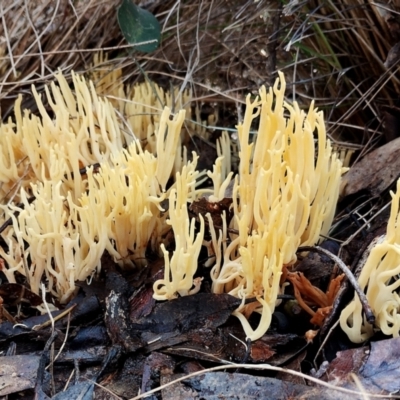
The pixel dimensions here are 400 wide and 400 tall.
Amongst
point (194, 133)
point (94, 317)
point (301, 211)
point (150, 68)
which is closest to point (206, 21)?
point (150, 68)

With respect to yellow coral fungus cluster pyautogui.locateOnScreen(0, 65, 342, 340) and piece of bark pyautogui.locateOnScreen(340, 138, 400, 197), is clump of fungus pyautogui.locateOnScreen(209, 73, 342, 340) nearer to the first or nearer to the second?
yellow coral fungus cluster pyautogui.locateOnScreen(0, 65, 342, 340)

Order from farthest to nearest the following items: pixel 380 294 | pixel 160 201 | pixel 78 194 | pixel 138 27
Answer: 1. pixel 138 27
2. pixel 78 194
3. pixel 160 201
4. pixel 380 294

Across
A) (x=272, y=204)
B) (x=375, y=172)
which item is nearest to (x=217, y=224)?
(x=272, y=204)

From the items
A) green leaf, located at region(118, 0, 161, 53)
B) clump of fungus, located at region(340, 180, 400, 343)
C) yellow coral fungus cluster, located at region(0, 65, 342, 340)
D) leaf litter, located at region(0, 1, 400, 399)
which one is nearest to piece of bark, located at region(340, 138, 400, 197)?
leaf litter, located at region(0, 1, 400, 399)

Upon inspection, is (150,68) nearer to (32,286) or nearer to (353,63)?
(353,63)

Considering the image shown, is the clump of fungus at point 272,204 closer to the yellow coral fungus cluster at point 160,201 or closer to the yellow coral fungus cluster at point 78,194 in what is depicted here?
the yellow coral fungus cluster at point 160,201

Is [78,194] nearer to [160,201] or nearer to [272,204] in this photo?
[160,201]
